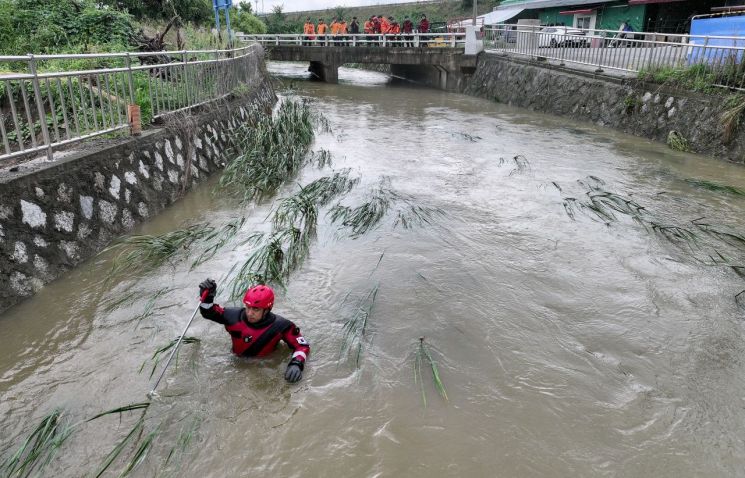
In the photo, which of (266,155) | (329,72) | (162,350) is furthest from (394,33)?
(162,350)

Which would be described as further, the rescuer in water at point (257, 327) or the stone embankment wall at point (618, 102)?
the stone embankment wall at point (618, 102)

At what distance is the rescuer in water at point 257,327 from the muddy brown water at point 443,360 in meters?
0.11

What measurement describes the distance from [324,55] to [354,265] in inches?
862

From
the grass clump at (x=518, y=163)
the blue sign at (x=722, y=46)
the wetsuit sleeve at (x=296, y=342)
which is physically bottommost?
the wetsuit sleeve at (x=296, y=342)

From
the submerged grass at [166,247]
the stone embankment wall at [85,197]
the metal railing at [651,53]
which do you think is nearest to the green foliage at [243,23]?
the metal railing at [651,53]

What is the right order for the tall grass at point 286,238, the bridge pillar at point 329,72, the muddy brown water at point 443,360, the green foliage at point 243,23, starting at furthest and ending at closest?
the green foliage at point 243,23
the bridge pillar at point 329,72
the tall grass at point 286,238
the muddy brown water at point 443,360

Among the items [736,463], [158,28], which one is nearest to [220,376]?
[736,463]

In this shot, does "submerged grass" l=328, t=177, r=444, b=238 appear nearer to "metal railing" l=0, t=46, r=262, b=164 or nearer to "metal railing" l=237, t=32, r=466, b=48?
"metal railing" l=0, t=46, r=262, b=164

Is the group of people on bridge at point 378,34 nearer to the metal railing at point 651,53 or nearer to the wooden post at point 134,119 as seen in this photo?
the metal railing at point 651,53

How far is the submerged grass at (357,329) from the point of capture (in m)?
3.84

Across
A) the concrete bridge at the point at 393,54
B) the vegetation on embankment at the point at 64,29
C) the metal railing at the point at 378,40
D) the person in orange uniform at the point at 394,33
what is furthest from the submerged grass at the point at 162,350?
the person in orange uniform at the point at 394,33

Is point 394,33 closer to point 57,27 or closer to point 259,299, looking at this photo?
point 57,27

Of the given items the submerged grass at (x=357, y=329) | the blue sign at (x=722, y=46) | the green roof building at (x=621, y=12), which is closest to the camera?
the submerged grass at (x=357, y=329)

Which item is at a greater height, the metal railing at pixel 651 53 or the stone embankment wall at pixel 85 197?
the metal railing at pixel 651 53
